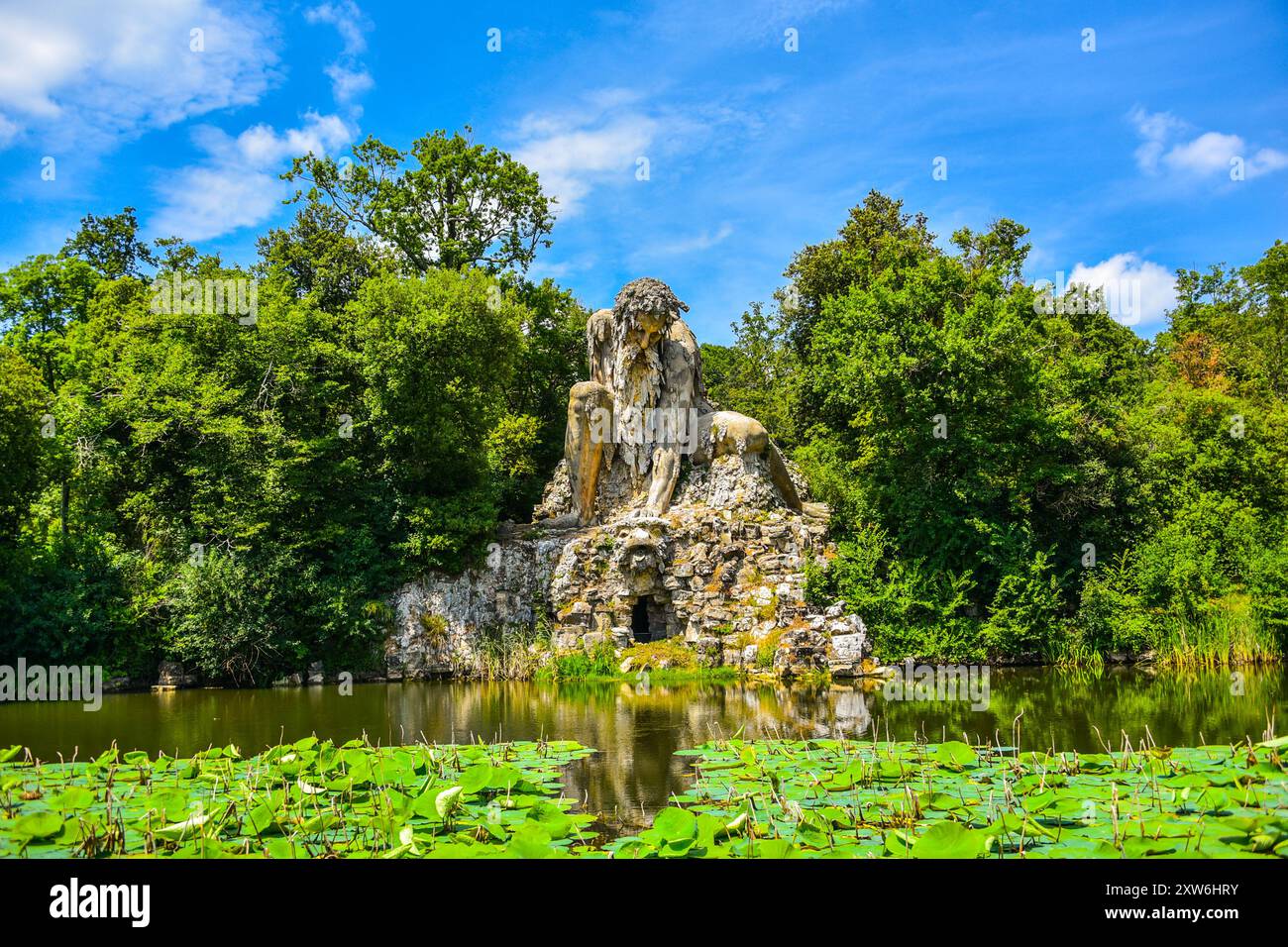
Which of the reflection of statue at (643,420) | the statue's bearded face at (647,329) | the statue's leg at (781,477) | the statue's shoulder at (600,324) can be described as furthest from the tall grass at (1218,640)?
the statue's shoulder at (600,324)

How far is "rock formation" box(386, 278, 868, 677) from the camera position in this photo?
64.7 ft

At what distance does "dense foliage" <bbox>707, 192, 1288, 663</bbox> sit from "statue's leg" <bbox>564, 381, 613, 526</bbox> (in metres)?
5.21

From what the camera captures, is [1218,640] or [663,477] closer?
[1218,640]

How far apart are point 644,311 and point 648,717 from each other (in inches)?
423

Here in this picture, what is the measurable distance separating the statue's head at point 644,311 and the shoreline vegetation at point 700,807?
45.9 ft

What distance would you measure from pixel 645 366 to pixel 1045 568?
9.87 m

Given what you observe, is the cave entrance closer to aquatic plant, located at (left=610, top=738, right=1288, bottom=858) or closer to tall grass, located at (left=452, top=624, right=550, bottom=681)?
tall grass, located at (left=452, top=624, right=550, bottom=681)

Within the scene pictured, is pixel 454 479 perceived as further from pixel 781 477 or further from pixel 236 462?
pixel 781 477

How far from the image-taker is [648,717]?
13344 millimetres

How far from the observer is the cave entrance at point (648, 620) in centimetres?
2145

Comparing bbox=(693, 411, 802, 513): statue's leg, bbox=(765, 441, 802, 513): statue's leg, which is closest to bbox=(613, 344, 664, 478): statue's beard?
bbox=(693, 411, 802, 513): statue's leg

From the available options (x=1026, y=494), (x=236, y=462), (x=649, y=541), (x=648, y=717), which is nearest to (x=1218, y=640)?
(x=1026, y=494)
